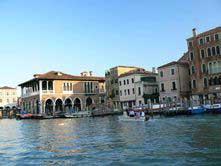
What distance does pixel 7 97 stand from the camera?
346 feet

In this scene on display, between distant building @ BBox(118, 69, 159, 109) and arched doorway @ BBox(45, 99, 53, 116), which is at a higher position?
distant building @ BBox(118, 69, 159, 109)

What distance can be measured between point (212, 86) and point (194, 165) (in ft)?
132

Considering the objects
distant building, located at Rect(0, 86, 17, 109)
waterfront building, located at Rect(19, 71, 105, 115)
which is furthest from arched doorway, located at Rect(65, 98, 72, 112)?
distant building, located at Rect(0, 86, 17, 109)

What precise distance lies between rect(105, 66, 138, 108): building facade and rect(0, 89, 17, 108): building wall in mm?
46905

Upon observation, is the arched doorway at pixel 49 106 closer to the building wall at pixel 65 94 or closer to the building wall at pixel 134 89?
the building wall at pixel 65 94

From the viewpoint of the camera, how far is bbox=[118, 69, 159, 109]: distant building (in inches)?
2309

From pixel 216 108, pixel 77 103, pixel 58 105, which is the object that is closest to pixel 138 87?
pixel 77 103

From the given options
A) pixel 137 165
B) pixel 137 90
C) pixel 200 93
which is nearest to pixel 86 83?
pixel 137 90

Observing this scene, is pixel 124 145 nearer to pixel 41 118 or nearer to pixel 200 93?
pixel 200 93

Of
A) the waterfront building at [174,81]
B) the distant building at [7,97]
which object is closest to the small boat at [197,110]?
the waterfront building at [174,81]

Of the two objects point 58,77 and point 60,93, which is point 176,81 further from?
point 58,77

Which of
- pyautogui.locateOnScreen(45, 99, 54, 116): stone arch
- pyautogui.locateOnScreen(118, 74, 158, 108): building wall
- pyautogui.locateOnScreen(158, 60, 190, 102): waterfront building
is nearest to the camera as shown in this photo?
pyautogui.locateOnScreen(158, 60, 190, 102): waterfront building

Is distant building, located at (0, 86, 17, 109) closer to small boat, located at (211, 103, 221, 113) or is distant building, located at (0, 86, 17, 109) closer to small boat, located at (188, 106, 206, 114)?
small boat, located at (188, 106, 206, 114)

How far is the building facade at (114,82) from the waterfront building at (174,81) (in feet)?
36.3
